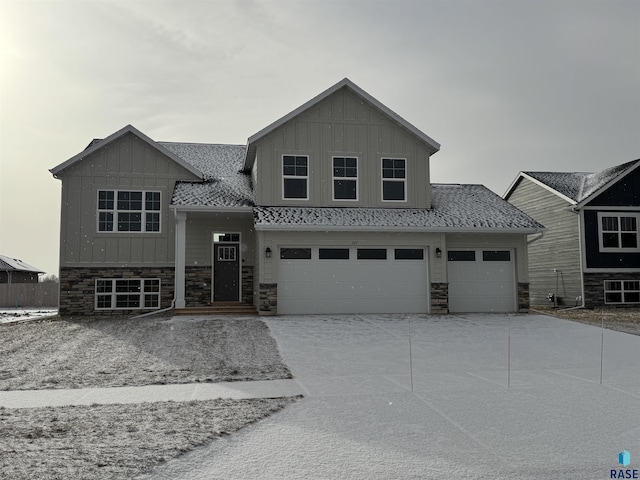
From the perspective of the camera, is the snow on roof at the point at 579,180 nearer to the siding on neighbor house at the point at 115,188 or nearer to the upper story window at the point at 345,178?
the upper story window at the point at 345,178

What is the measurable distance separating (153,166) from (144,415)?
13451 millimetres

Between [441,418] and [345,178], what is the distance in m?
12.4

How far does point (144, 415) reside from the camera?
5.87 meters

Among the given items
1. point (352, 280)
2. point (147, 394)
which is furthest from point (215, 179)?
point (147, 394)

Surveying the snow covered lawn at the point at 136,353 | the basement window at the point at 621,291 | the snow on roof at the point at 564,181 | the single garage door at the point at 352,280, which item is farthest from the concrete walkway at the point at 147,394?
the snow on roof at the point at 564,181

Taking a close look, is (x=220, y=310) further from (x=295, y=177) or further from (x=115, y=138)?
(x=115, y=138)

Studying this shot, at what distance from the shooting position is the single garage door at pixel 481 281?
1744 centimetres

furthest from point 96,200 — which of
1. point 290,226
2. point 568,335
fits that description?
point 568,335

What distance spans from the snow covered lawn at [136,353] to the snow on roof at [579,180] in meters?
15.3

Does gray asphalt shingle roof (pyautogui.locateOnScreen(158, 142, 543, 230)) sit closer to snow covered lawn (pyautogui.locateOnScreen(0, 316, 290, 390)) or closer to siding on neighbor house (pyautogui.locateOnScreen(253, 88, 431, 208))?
siding on neighbor house (pyautogui.locateOnScreen(253, 88, 431, 208))

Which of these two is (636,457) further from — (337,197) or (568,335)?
(337,197)

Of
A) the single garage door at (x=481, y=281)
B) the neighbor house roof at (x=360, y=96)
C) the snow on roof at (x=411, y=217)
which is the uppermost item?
the neighbor house roof at (x=360, y=96)

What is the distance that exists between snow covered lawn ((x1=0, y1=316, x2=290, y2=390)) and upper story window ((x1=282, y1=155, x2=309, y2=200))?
462cm

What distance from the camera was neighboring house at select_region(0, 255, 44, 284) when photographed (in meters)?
33.0
